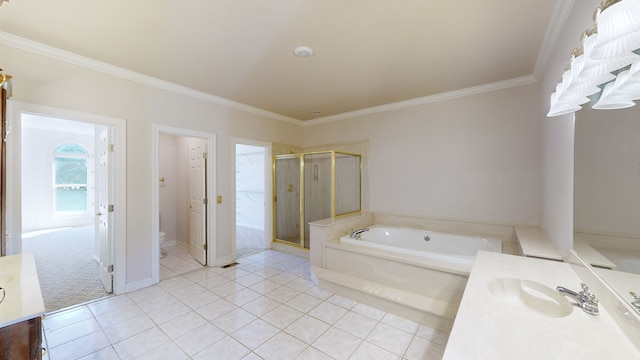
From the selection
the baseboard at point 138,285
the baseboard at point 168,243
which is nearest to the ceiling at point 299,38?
the baseboard at point 138,285

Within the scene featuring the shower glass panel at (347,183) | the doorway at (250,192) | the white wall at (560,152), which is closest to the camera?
the white wall at (560,152)

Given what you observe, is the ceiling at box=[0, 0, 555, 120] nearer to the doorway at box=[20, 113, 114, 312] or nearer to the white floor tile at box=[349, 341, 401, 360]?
the doorway at box=[20, 113, 114, 312]

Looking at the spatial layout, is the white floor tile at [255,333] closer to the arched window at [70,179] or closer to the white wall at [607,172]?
the white wall at [607,172]

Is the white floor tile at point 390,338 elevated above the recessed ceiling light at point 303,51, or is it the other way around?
the recessed ceiling light at point 303,51

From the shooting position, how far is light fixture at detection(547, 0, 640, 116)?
740 mm

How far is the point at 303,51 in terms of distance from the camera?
7.40 ft

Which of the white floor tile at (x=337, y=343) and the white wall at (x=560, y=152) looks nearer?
the white wall at (x=560, y=152)

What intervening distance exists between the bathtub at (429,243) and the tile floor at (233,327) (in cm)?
63

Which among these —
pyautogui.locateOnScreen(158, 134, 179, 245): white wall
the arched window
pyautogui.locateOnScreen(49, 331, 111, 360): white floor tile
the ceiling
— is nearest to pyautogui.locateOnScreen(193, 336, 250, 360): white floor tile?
pyautogui.locateOnScreen(49, 331, 111, 360): white floor tile

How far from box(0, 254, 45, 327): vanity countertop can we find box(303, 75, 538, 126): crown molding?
3.99m

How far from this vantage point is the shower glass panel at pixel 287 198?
4324mm

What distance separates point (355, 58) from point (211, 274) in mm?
3160

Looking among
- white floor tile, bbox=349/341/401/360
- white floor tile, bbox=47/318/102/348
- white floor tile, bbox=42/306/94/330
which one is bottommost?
white floor tile, bbox=349/341/401/360

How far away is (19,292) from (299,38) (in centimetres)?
229
